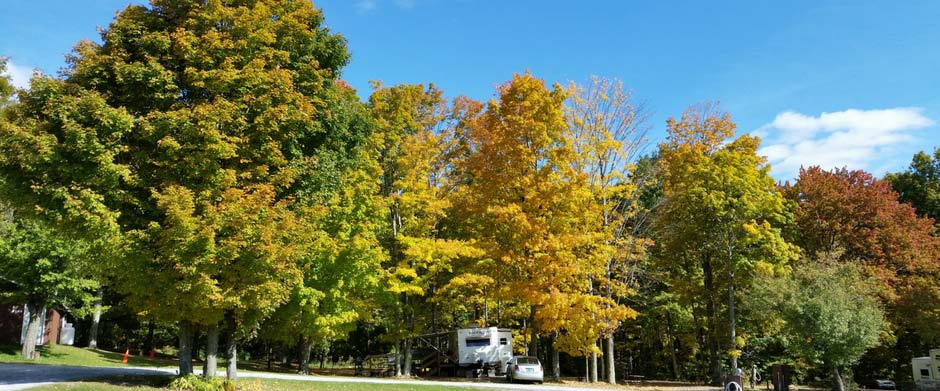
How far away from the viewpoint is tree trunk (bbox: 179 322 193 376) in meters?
14.1

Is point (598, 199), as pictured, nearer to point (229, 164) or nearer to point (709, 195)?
point (709, 195)

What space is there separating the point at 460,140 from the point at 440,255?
257 inches

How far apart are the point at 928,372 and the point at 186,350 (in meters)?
32.6

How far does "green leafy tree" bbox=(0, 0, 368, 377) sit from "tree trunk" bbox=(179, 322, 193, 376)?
0.13 feet

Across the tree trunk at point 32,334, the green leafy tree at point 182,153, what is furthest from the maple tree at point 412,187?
the tree trunk at point 32,334

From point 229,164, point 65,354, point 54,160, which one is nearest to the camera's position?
point 54,160

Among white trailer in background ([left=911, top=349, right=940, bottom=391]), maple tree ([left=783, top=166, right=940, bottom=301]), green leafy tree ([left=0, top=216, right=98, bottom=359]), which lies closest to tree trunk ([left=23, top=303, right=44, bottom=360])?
green leafy tree ([left=0, top=216, right=98, bottom=359])

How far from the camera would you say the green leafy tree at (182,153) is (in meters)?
12.1

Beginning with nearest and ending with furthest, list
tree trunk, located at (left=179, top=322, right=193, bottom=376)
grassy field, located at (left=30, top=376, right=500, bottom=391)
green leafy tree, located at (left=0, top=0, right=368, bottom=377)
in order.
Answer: green leafy tree, located at (left=0, top=0, right=368, bottom=377), grassy field, located at (left=30, top=376, right=500, bottom=391), tree trunk, located at (left=179, top=322, right=193, bottom=376)

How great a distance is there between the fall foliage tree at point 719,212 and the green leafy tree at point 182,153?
19101 mm

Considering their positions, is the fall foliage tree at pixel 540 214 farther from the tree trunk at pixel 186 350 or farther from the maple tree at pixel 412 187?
the tree trunk at pixel 186 350

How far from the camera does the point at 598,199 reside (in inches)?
982

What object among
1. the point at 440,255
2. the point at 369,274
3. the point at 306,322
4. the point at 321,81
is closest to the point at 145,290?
the point at 321,81

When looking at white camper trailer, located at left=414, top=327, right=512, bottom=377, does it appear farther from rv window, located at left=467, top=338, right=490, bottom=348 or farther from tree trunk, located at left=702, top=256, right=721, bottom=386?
tree trunk, located at left=702, top=256, right=721, bottom=386
